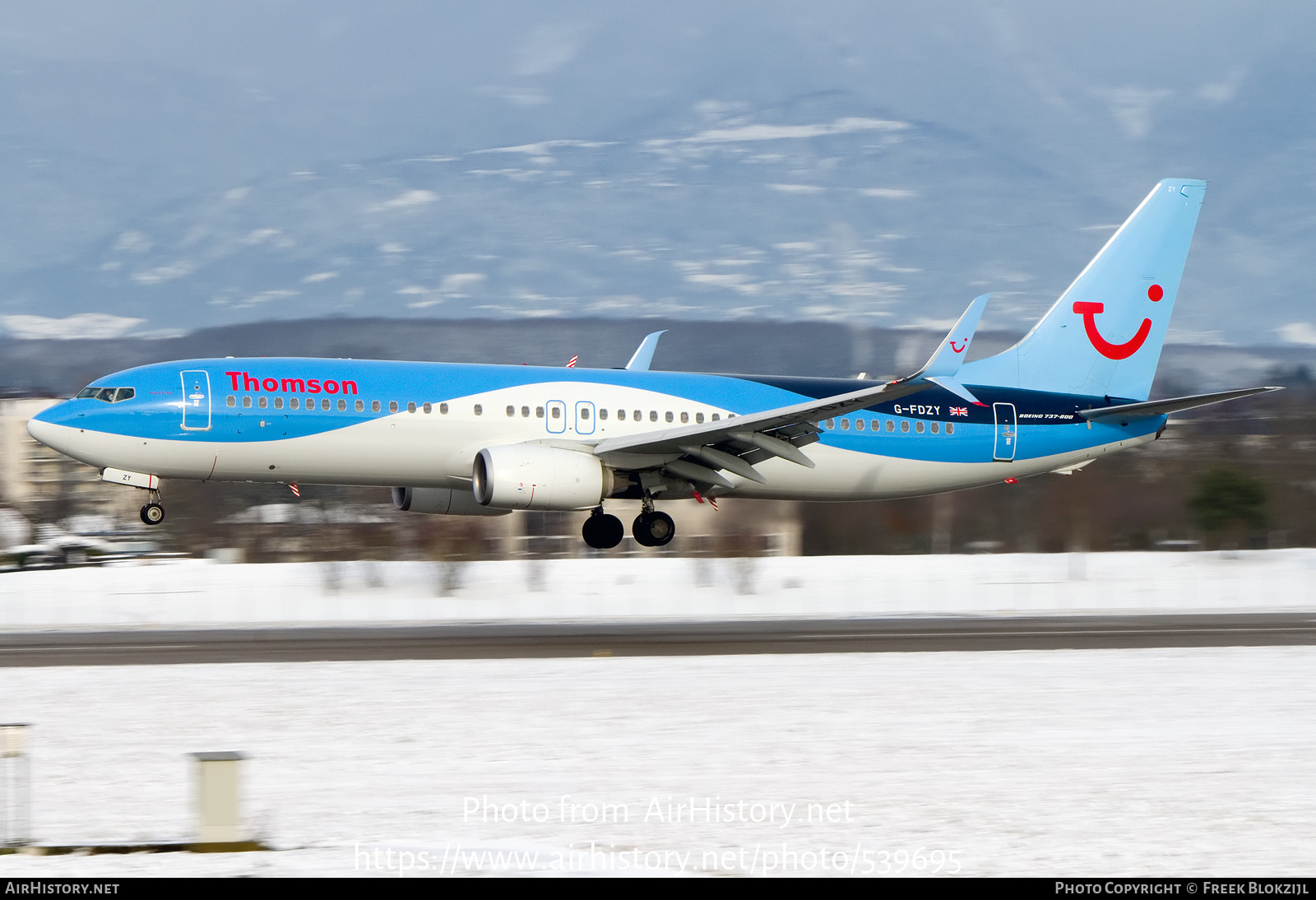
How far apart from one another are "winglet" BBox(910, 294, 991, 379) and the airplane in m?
0.04

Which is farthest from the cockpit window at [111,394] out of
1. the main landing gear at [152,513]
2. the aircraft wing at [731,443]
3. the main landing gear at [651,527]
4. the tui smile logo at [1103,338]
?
the tui smile logo at [1103,338]

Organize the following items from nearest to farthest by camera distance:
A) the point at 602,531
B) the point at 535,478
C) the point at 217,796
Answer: the point at 217,796 → the point at 535,478 → the point at 602,531

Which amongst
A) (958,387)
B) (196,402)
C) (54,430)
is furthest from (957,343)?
(54,430)

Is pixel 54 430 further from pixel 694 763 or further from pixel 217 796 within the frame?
pixel 217 796

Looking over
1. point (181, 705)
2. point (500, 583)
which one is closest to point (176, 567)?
point (500, 583)

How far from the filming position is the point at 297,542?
58469mm

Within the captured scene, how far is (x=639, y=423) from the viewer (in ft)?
104

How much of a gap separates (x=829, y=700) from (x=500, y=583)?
69.9 ft

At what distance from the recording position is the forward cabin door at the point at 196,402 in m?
28.5

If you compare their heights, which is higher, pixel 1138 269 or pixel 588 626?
pixel 1138 269

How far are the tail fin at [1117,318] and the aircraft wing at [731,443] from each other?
6867mm

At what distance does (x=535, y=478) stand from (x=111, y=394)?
8.90 meters

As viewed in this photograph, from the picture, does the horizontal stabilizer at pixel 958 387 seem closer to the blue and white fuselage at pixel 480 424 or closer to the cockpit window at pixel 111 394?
the blue and white fuselage at pixel 480 424

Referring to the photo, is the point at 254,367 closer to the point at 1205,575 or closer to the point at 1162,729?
the point at 1162,729
